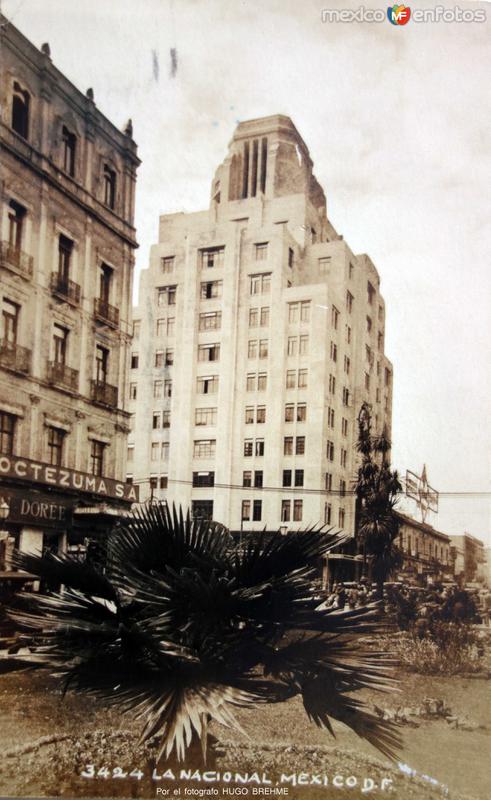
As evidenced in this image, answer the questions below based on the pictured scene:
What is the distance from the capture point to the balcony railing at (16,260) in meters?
5.16

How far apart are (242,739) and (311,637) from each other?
73 cm

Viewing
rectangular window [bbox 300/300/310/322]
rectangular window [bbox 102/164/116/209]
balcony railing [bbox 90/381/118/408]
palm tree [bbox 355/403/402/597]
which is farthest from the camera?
rectangular window [bbox 102/164/116/209]

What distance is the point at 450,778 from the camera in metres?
4.57

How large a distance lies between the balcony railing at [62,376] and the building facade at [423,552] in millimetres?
2298

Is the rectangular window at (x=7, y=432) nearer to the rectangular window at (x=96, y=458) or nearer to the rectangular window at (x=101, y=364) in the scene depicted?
the rectangular window at (x=96, y=458)

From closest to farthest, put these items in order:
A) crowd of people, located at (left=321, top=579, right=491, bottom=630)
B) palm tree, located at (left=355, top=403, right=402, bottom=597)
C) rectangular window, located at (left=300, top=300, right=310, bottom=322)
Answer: crowd of people, located at (left=321, top=579, right=491, bottom=630) < palm tree, located at (left=355, top=403, right=402, bottom=597) < rectangular window, located at (left=300, top=300, right=310, bottom=322)

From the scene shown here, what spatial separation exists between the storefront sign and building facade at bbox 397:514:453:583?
1.73 m

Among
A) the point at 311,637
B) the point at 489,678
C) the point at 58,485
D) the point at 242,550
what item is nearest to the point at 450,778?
the point at 489,678

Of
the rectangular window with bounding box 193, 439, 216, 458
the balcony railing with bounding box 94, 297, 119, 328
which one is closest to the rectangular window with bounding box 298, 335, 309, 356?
the rectangular window with bounding box 193, 439, 216, 458

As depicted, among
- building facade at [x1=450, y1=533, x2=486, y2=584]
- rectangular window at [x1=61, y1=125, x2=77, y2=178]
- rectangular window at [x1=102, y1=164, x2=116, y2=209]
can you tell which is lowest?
building facade at [x1=450, y1=533, x2=486, y2=584]

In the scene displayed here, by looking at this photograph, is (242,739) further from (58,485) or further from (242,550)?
(58,485)

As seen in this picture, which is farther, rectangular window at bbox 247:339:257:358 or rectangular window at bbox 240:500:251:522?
rectangular window at bbox 247:339:257:358

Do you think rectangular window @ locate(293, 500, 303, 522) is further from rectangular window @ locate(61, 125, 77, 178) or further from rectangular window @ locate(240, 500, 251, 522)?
rectangular window @ locate(61, 125, 77, 178)

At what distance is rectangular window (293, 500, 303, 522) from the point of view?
4945 mm
